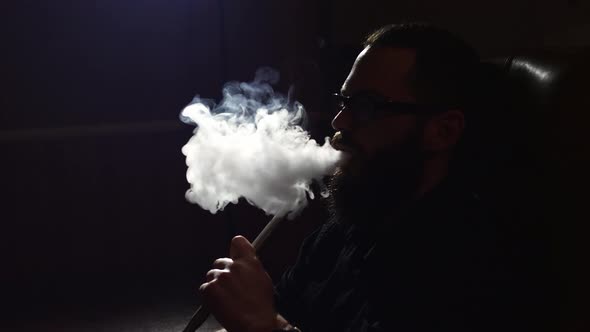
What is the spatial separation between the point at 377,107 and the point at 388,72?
0.09 m

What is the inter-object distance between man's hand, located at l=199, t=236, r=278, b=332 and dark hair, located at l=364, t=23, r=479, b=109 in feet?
1.82

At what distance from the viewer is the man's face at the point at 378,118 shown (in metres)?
1.19

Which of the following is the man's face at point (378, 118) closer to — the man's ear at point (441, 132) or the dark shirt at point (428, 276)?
the man's ear at point (441, 132)

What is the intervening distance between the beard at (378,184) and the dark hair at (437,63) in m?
0.12

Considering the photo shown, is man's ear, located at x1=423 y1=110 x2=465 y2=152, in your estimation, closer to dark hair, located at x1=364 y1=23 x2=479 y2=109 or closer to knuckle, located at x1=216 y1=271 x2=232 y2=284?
dark hair, located at x1=364 y1=23 x2=479 y2=109

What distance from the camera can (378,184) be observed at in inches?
48.3

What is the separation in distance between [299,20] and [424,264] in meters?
2.52

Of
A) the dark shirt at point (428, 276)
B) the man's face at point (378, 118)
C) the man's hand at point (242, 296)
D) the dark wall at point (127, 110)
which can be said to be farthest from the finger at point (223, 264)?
the dark wall at point (127, 110)

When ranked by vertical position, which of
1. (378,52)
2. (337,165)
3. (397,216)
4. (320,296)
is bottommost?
(320,296)

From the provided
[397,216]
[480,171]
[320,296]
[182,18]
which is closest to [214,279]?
[320,296]

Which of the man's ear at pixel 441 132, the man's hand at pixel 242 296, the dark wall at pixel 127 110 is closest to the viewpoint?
the man's hand at pixel 242 296

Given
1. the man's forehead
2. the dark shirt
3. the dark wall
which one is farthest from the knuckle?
the dark wall

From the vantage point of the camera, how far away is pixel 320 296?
125cm

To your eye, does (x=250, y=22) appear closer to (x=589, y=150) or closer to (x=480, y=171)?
(x=480, y=171)
